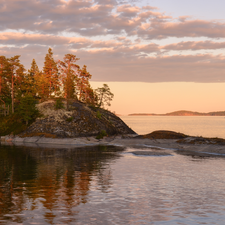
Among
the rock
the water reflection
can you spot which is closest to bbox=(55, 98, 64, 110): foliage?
the rock

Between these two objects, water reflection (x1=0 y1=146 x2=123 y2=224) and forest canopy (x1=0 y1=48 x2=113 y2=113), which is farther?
forest canopy (x1=0 y1=48 x2=113 y2=113)

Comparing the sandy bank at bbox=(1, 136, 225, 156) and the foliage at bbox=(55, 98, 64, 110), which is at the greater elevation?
the foliage at bbox=(55, 98, 64, 110)

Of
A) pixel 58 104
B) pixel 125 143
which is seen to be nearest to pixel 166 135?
pixel 125 143

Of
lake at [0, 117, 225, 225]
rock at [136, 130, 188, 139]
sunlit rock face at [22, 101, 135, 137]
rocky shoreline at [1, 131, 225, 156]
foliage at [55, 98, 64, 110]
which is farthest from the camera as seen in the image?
foliage at [55, 98, 64, 110]

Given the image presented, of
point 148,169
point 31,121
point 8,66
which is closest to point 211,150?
point 148,169

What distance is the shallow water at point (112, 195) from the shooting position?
13.2 metres

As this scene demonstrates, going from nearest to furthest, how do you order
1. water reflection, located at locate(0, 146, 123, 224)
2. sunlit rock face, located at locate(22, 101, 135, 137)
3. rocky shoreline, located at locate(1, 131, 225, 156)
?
1. water reflection, located at locate(0, 146, 123, 224)
2. rocky shoreline, located at locate(1, 131, 225, 156)
3. sunlit rock face, located at locate(22, 101, 135, 137)

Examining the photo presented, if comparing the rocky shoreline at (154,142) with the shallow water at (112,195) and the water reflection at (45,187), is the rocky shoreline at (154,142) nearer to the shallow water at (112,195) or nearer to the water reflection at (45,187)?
the shallow water at (112,195)

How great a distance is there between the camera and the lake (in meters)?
13.2

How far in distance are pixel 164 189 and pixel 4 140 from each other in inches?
2238

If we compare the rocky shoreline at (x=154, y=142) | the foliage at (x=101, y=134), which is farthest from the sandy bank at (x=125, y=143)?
the foliage at (x=101, y=134)

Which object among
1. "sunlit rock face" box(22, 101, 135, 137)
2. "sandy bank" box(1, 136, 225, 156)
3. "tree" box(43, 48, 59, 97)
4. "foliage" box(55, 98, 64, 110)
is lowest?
"sandy bank" box(1, 136, 225, 156)

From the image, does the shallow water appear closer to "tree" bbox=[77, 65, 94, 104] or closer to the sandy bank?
the sandy bank

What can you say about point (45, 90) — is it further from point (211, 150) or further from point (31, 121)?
point (211, 150)
